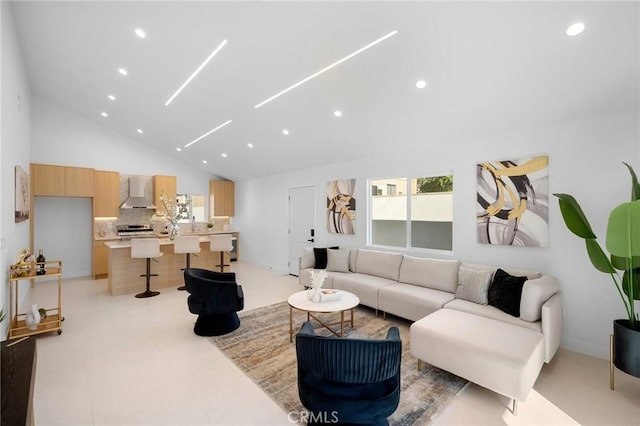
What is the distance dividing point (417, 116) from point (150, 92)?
434cm

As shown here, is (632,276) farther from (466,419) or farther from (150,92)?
(150,92)

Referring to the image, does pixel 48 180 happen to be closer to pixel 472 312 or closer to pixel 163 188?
pixel 163 188

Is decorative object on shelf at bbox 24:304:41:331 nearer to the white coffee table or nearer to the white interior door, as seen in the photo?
the white coffee table

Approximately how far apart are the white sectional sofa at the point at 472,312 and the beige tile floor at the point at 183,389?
0.75 ft

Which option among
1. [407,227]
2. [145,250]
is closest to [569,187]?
[407,227]

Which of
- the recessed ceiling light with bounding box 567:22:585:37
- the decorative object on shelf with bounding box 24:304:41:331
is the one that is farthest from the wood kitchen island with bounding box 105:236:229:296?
the recessed ceiling light with bounding box 567:22:585:37

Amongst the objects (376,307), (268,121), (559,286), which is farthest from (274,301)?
(559,286)

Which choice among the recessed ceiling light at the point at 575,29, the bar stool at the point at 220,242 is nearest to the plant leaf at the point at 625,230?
the recessed ceiling light at the point at 575,29

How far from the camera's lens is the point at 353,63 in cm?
320

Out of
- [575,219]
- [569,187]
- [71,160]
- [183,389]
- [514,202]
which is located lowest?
[183,389]

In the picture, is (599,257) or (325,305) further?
(325,305)

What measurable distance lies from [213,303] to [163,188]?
5.44 metres

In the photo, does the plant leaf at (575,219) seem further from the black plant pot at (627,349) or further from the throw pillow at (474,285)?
the throw pillow at (474,285)

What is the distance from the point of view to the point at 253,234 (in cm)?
865
